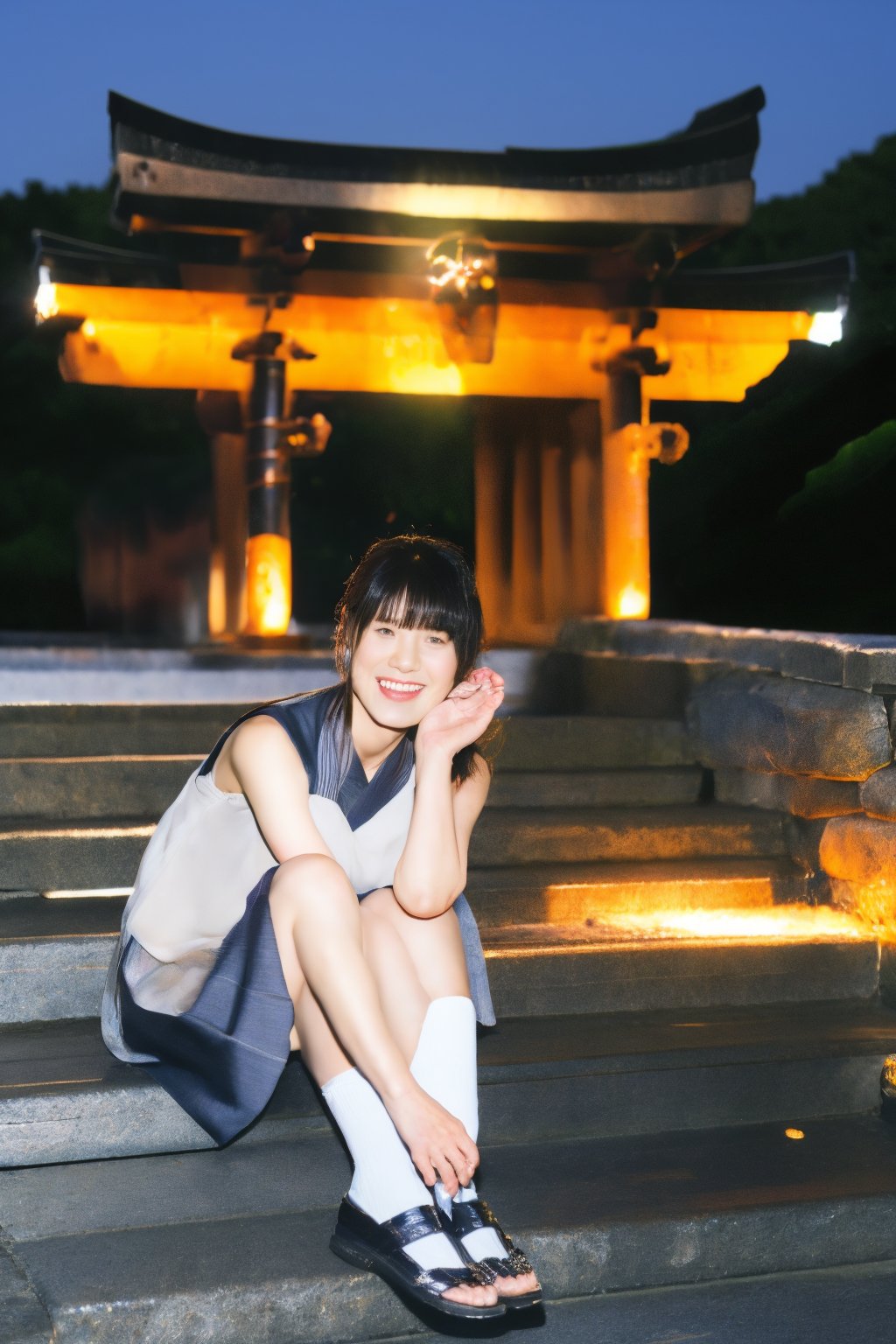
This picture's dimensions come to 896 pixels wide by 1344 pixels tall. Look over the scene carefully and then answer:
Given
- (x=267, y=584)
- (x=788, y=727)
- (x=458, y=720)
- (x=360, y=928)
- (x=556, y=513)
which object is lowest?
(x=360, y=928)

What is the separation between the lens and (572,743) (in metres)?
5.07

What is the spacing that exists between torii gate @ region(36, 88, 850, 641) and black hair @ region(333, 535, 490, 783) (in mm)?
5644

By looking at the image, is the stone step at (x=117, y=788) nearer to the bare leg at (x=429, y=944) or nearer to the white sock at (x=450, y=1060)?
the bare leg at (x=429, y=944)

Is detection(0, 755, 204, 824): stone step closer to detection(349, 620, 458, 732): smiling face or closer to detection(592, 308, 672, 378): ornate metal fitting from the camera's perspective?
detection(349, 620, 458, 732): smiling face

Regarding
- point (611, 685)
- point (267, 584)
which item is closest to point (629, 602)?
point (267, 584)

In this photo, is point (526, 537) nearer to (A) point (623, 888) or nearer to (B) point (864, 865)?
(A) point (623, 888)

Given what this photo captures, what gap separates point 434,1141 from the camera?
2.24 meters

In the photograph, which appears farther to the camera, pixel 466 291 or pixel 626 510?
pixel 626 510

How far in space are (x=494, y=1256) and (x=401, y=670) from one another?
3.49 ft

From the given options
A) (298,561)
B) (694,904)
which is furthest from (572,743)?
(298,561)

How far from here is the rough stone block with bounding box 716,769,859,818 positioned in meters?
4.06

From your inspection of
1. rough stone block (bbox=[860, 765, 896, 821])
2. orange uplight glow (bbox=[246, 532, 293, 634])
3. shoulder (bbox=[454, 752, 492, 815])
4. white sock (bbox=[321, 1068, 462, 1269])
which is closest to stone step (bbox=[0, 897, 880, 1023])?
rough stone block (bbox=[860, 765, 896, 821])

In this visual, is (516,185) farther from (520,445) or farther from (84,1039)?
(84,1039)

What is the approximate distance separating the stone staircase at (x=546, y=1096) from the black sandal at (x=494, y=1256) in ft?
0.55
